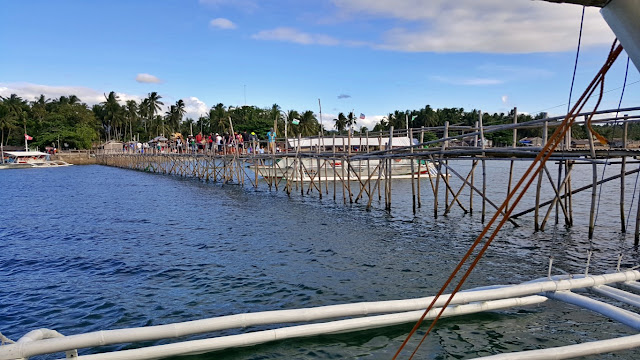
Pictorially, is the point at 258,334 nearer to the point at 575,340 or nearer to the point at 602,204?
the point at 575,340

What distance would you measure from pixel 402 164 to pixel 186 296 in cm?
3612

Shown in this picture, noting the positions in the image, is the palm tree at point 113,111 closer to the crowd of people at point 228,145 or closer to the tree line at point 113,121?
the tree line at point 113,121

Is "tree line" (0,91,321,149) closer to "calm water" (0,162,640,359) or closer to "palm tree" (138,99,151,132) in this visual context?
"palm tree" (138,99,151,132)

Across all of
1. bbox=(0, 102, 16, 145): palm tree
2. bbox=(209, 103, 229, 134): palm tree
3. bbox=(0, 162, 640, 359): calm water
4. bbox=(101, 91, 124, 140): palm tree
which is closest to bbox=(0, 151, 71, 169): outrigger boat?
bbox=(0, 102, 16, 145): palm tree

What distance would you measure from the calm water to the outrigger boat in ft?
189

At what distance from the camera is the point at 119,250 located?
14609mm

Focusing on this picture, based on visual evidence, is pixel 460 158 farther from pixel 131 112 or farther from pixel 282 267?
pixel 131 112

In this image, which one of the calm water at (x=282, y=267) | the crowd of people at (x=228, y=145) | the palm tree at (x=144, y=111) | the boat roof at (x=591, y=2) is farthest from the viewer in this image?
the palm tree at (x=144, y=111)

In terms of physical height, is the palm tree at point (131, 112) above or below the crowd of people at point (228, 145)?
above

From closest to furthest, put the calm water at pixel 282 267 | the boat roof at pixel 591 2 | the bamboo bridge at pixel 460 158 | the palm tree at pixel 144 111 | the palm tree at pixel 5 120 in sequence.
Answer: the boat roof at pixel 591 2
the calm water at pixel 282 267
the bamboo bridge at pixel 460 158
the palm tree at pixel 5 120
the palm tree at pixel 144 111

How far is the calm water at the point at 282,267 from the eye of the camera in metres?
7.62

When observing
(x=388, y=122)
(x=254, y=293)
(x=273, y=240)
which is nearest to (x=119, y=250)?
(x=273, y=240)

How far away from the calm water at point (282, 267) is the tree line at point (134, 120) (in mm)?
55990

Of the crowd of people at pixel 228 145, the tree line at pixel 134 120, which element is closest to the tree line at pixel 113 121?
the tree line at pixel 134 120
